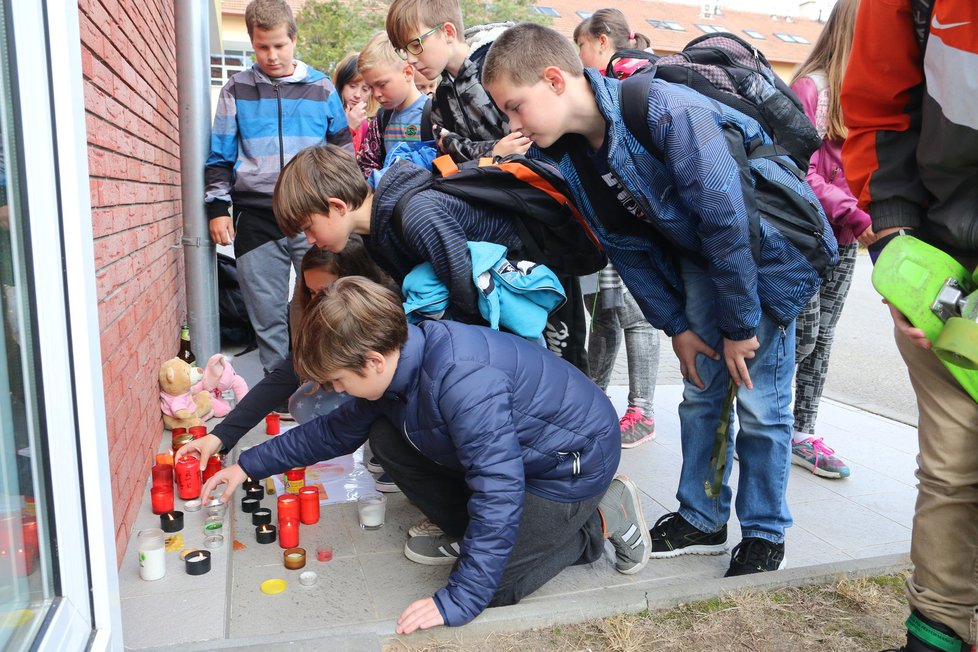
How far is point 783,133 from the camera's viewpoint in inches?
96.7

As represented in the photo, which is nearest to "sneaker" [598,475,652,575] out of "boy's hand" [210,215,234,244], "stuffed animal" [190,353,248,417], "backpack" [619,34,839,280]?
"backpack" [619,34,839,280]

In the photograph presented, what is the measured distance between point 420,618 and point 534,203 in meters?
1.46

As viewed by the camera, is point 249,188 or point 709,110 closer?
point 709,110

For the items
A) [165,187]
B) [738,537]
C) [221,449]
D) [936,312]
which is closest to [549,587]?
[738,537]

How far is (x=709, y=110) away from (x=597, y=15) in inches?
84.6

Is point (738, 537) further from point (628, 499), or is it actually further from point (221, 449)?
point (221, 449)

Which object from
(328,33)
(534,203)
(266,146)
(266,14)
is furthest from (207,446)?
(328,33)

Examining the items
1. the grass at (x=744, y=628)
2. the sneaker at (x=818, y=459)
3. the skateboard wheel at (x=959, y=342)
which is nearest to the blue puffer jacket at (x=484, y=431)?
the grass at (x=744, y=628)

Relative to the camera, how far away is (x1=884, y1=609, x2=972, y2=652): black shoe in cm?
187

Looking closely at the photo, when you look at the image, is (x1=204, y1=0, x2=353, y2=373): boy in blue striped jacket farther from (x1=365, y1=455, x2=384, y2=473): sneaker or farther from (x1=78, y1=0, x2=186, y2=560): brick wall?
(x1=365, y1=455, x2=384, y2=473): sneaker

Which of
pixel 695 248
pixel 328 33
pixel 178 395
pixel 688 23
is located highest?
pixel 688 23

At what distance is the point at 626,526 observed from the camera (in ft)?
8.95

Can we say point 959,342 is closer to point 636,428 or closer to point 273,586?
point 273,586

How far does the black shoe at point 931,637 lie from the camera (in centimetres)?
187
